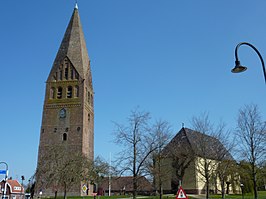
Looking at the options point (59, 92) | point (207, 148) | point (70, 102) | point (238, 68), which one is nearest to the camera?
point (238, 68)

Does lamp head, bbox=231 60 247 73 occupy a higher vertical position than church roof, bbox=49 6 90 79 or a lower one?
lower

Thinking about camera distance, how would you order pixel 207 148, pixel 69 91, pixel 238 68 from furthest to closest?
pixel 69 91 → pixel 207 148 → pixel 238 68

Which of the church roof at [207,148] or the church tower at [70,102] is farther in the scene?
the church tower at [70,102]

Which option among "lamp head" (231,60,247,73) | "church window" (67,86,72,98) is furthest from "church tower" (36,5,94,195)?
Result: "lamp head" (231,60,247,73)

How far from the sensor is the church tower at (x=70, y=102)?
192ft

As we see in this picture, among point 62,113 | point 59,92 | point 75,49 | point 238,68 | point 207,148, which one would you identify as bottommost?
point 207,148

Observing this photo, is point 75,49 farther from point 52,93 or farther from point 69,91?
point 52,93

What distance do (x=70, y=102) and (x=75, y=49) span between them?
13056 millimetres

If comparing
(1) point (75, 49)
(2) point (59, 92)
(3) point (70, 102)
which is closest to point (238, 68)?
(3) point (70, 102)

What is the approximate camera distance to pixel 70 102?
61.8 metres

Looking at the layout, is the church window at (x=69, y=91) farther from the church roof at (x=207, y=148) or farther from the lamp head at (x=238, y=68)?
the lamp head at (x=238, y=68)

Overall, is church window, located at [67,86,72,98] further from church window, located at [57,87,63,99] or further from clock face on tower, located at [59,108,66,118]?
clock face on tower, located at [59,108,66,118]

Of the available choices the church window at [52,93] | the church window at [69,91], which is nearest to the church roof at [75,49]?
the church window at [69,91]

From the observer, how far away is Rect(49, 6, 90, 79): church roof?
6525cm
